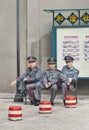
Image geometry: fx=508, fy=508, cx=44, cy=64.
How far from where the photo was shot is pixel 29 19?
1672 cm

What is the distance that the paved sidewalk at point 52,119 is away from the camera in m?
9.86

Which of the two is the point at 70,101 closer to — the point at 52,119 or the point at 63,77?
the point at 63,77

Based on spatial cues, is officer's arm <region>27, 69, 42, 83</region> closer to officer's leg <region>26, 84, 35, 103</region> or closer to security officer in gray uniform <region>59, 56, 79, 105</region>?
officer's leg <region>26, 84, 35, 103</region>

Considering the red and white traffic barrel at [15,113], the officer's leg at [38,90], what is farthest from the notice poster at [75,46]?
the red and white traffic barrel at [15,113]

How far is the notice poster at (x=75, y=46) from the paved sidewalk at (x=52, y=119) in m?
2.50

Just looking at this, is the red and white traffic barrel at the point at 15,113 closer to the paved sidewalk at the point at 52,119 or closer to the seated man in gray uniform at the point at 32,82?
the paved sidewalk at the point at 52,119

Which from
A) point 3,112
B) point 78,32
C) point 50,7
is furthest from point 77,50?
point 3,112

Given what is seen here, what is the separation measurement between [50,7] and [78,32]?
1.32 meters

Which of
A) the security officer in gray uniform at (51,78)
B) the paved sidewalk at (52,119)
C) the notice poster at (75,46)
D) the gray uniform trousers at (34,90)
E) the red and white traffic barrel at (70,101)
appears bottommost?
the paved sidewalk at (52,119)

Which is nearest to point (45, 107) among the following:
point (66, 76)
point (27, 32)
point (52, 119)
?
point (52, 119)

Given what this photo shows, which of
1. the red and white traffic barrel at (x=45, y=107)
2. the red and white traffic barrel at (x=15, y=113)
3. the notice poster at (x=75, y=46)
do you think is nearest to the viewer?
the red and white traffic barrel at (x=15, y=113)

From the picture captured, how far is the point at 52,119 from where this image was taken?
10906 millimetres

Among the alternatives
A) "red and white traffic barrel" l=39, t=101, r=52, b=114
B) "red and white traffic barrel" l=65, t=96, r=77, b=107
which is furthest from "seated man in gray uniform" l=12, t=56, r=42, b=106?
"red and white traffic barrel" l=39, t=101, r=52, b=114

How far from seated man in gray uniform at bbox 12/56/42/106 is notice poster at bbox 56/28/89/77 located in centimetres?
258
